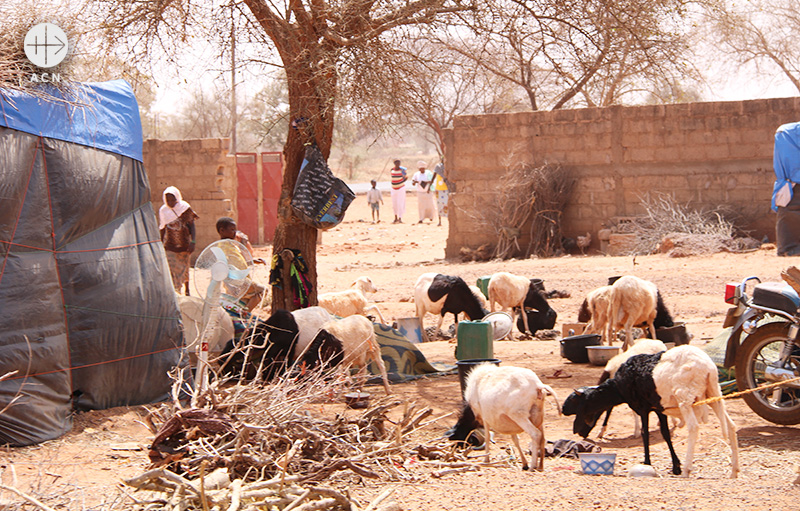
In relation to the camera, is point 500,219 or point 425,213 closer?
point 500,219

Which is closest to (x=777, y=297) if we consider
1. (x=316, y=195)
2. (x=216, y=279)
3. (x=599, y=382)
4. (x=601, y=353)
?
(x=599, y=382)

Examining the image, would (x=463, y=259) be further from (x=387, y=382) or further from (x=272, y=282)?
(x=387, y=382)

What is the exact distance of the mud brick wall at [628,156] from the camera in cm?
1573

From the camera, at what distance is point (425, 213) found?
27766mm

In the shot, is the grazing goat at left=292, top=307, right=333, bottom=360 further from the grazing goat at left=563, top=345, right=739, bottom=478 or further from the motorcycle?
the motorcycle

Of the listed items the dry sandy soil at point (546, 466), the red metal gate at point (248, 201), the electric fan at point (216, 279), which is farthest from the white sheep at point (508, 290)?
the red metal gate at point (248, 201)

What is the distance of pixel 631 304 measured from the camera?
818 centimetres

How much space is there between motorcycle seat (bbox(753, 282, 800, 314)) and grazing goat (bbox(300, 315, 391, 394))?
9.82ft

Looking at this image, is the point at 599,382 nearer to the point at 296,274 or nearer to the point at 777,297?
the point at 777,297

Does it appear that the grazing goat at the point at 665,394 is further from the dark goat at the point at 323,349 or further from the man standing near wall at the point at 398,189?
the man standing near wall at the point at 398,189

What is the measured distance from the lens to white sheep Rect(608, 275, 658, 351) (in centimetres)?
814

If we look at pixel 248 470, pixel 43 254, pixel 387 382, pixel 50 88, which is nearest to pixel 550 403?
pixel 387 382

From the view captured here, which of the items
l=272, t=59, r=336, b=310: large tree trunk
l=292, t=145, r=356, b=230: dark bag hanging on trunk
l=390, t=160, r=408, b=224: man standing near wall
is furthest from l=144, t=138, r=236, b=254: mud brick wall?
l=292, t=145, r=356, b=230: dark bag hanging on trunk

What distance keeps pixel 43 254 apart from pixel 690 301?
8320 mm
